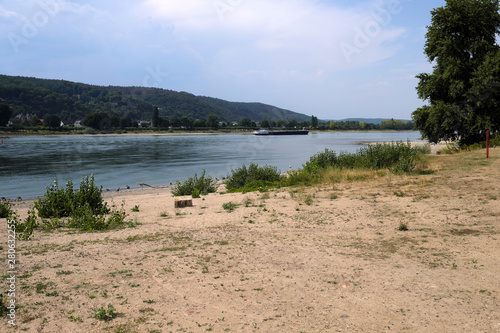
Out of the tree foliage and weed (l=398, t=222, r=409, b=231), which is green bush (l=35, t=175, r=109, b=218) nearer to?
weed (l=398, t=222, r=409, b=231)

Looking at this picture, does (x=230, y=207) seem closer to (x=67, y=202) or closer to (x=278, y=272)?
(x=67, y=202)

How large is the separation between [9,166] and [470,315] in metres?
44.2

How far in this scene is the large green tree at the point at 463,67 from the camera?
81.8ft

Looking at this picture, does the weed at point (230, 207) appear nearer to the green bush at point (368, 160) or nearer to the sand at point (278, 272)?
the sand at point (278, 272)

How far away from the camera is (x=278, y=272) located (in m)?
5.84

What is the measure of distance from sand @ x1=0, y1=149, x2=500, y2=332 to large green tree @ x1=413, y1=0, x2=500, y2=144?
1730 cm

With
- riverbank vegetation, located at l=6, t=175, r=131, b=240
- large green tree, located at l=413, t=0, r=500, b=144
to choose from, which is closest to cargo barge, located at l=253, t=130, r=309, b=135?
large green tree, located at l=413, t=0, r=500, b=144

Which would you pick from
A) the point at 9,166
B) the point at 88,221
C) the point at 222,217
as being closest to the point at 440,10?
the point at 222,217

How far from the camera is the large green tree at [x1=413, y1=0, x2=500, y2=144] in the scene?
982 inches

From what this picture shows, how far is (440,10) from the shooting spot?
85.3 ft

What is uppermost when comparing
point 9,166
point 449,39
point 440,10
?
point 440,10

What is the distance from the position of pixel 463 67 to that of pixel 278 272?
86.4ft

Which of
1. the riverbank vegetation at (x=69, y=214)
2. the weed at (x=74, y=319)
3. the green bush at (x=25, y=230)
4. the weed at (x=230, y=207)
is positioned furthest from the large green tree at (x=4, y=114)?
the weed at (x=74, y=319)

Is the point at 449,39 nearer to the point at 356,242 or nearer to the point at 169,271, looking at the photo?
the point at 356,242
